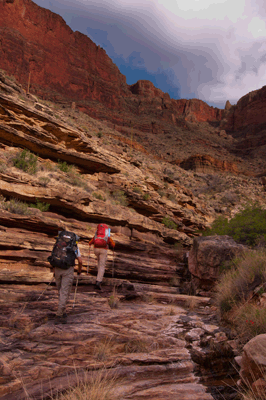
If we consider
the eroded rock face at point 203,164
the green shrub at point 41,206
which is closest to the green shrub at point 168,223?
the green shrub at point 41,206

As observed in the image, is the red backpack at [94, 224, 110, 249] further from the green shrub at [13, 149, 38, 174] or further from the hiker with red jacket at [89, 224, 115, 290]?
the green shrub at [13, 149, 38, 174]

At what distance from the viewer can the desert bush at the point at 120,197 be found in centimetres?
1296

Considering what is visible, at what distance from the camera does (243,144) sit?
254 feet

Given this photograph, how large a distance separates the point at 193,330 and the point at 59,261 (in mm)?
2907

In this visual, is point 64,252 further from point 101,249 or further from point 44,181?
point 44,181

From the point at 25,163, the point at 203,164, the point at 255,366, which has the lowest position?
the point at 255,366

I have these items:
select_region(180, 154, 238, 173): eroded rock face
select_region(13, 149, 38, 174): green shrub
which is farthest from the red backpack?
select_region(180, 154, 238, 173): eroded rock face

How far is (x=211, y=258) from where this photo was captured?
792 cm

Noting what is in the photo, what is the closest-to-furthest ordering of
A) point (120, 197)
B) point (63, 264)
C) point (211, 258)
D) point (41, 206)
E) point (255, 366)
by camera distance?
point (255, 366), point (63, 264), point (211, 258), point (41, 206), point (120, 197)

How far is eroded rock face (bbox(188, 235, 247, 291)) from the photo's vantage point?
7711 mm

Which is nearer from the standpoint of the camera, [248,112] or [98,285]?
[98,285]

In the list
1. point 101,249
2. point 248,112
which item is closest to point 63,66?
point 248,112

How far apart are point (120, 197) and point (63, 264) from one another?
913cm

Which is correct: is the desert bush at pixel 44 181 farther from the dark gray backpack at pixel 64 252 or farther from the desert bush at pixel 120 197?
the dark gray backpack at pixel 64 252
